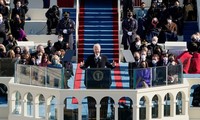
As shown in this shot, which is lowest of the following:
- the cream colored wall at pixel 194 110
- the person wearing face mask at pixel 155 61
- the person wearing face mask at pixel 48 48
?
the cream colored wall at pixel 194 110

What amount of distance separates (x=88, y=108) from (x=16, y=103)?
152 inches

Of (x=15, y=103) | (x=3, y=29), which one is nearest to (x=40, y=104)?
(x=15, y=103)

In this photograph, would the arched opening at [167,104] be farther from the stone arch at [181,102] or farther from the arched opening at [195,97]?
the arched opening at [195,97]

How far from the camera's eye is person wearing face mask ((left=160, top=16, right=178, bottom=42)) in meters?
89.7

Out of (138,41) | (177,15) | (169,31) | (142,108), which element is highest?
(177,15)

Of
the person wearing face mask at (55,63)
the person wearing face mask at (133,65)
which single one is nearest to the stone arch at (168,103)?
the person wearing face mask at (133,65)

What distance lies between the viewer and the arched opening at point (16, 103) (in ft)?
270

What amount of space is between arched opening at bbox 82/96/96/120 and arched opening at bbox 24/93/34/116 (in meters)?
2.64

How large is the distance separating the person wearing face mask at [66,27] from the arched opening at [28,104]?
7745 mm

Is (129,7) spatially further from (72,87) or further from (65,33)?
(72,87)

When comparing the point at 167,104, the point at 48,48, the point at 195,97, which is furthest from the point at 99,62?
the point at 48,48

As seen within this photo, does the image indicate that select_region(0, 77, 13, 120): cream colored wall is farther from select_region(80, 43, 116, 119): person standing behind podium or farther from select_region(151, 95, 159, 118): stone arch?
select_region(151, 95, 159, 118): stone arch

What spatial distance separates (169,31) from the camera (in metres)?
89.8

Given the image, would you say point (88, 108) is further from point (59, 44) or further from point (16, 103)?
point (59, 44)
